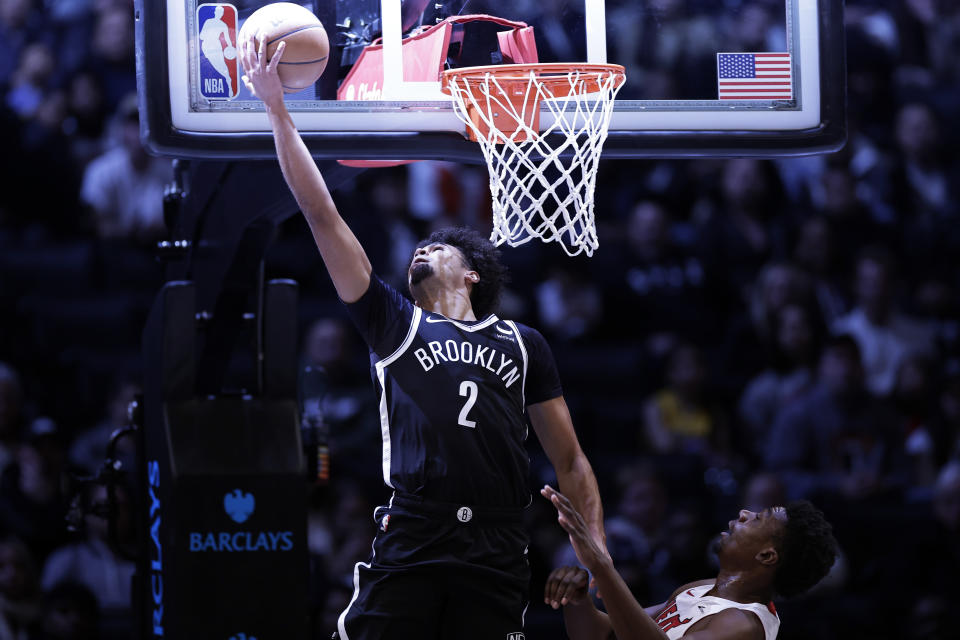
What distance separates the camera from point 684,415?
811 centimetres

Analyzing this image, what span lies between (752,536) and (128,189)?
17.8ft

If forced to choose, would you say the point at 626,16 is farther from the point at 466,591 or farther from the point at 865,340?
the point at 865,340

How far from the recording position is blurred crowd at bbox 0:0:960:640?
7137 mm

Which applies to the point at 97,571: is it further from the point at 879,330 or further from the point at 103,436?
the point at 879,330

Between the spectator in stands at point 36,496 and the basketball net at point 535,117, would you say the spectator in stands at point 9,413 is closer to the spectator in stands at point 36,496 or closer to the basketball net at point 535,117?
the spectator in stands at point 36,496

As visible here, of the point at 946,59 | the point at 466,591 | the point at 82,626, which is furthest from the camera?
the point at 946,59

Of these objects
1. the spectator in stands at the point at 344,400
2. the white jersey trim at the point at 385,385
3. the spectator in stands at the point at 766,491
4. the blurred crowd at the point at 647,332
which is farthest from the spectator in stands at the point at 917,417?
the white jersey trim at the point at 385,385

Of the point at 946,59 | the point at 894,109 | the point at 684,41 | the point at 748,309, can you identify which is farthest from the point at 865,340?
the point at 684,41

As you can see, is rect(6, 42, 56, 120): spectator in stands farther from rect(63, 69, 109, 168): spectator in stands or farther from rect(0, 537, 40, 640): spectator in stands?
rect(0, 537, 40, 640): spectator in stands

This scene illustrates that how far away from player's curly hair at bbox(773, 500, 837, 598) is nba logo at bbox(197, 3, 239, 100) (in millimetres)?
2319

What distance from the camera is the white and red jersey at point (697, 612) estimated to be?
4.30 meters

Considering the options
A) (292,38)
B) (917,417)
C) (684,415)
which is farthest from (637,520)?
(292,38)

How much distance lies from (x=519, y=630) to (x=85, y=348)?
17.2 feet

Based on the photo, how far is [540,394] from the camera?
4.34 metres
